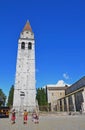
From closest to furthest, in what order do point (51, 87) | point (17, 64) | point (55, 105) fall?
point (17, 64) → point (55, 105) → point (51, 87)

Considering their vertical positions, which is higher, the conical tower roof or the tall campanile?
the conical tower roof

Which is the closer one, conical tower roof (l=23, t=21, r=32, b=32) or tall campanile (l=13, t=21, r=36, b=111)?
tall campanile (l=13, t=21, r=36, b=111)

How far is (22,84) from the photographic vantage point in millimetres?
45531

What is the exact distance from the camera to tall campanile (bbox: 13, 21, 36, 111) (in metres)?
43.9

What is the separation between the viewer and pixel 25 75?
1831 inches

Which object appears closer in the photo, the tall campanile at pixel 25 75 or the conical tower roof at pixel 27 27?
the tall campanile at pixel 25 75

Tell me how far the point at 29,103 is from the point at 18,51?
48.4 ft

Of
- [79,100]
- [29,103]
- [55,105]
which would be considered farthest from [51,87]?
[29,103]

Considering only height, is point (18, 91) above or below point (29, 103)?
above

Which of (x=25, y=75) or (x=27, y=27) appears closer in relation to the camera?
(x=25, y=75)

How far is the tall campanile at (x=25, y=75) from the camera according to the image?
144 feet

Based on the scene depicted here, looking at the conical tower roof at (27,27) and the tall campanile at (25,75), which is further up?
the conical tower roof at (27,27)

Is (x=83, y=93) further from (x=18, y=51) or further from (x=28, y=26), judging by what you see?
(x=28, y=26)

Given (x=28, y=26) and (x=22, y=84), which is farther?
(x=28, y=26)
